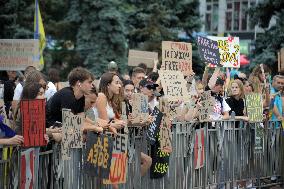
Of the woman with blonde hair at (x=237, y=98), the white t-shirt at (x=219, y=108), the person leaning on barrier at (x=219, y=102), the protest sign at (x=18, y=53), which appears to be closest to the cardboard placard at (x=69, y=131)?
the white t-shirt at (x=219, y=108)

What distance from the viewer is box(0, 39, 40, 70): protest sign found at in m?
16.0

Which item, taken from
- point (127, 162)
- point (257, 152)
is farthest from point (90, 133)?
point (257, 152)

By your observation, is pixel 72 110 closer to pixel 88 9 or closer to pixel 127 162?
pixel 127 162

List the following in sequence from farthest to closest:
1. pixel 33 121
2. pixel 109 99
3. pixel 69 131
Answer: pixel 109 99 → pixel 69 131 → pixel 33 121

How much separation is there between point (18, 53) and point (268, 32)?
543 inches

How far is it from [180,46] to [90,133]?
13.0ft

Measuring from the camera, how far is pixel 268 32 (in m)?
28.1

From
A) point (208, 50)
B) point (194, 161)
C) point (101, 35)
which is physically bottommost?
point (194, 161)

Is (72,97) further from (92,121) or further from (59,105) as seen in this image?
(92,121)

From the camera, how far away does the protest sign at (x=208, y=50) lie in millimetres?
13016

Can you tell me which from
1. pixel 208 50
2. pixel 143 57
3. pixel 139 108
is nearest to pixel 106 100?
pixel 139 108

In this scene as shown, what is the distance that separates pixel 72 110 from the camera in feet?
28.2

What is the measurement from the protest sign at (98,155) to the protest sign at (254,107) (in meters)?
4.40

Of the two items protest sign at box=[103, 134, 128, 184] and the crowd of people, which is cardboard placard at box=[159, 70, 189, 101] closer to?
the crowd of people
